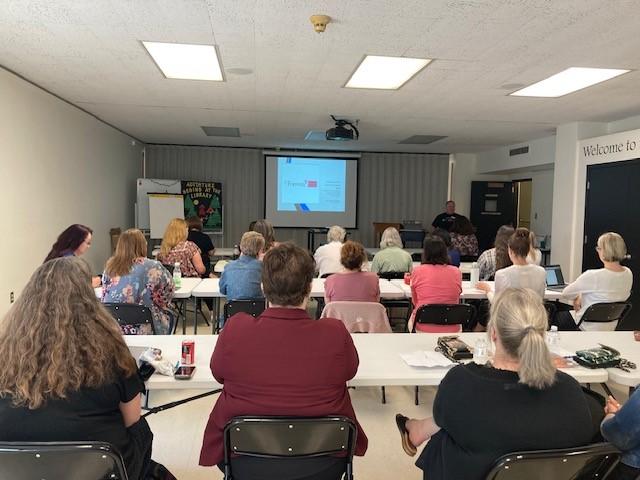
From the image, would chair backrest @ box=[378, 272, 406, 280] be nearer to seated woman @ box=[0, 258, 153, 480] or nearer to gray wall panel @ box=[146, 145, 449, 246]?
seated woman @ box=[0, 258, 153, 480]

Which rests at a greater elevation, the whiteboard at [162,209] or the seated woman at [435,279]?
the whiteboard at [162,209]

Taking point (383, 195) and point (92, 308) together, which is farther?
point (383, 195)

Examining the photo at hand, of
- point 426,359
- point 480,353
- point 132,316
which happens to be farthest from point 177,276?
point 480,353

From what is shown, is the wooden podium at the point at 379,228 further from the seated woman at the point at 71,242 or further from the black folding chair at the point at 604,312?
the seated woman at the point at 71,242

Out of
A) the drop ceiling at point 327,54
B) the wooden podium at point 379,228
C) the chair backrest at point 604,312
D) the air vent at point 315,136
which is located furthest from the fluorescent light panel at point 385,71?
the wooden podium at point 379,228

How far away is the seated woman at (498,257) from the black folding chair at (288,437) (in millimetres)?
3080

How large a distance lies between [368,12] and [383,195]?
25.4ft

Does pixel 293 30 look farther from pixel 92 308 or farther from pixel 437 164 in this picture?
pixel 437 164

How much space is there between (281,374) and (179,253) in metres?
3.65

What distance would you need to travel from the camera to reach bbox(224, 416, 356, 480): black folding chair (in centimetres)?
155

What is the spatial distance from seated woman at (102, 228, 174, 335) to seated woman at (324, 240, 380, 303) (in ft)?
4.07

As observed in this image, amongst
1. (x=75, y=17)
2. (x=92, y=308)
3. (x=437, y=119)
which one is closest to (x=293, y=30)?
(x=75, y=17)

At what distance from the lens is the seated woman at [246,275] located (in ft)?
12.8

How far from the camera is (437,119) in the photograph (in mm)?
6715
